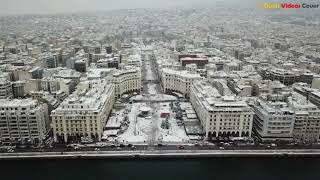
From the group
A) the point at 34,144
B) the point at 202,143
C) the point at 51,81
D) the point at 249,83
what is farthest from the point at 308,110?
the point at 51,81

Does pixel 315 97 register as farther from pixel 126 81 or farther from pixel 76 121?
pixel 76 121

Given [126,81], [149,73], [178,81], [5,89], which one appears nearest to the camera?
[5,89]

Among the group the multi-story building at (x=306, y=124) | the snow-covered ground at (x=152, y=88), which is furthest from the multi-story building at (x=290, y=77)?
the multi-story building at (x=306, y=124)

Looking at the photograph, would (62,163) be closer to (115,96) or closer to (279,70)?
(115,96)

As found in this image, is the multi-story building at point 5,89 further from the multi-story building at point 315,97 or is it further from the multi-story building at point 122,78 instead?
the multi-story building at point 315,97

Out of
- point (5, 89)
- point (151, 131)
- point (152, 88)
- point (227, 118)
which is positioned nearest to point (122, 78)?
point (152, 88)

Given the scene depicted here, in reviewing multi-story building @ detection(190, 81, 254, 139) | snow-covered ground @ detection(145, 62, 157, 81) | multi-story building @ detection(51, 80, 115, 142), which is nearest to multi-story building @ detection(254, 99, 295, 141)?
multi-story building @ detection(190, 81, 254, 139)

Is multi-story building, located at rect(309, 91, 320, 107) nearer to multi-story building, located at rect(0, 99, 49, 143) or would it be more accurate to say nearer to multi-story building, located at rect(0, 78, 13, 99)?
multi-story building, located at rect(0, 99, 49, 143)
